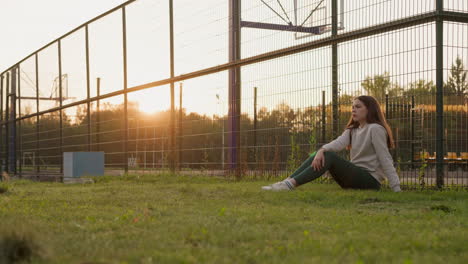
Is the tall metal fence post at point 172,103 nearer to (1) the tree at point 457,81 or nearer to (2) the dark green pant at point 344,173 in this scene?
(2) the dark green pant at point 344,173

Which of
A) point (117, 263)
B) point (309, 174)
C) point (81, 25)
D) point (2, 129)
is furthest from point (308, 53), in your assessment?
point (2, 129)

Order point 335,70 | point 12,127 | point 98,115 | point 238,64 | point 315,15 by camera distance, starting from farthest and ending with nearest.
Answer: point 12,127, point 98,115, point 238,64, point 315,15, point 335,70

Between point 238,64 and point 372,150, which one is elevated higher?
point 238,64

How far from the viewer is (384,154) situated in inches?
215

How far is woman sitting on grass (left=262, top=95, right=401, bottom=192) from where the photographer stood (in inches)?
219

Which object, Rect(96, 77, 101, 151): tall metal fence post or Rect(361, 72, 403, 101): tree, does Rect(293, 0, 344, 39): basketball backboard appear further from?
Rect(96, 77, 101, 151): tall metal fence post

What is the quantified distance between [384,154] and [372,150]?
216 millimetres

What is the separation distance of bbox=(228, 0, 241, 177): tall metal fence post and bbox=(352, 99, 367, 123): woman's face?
9.35 ft

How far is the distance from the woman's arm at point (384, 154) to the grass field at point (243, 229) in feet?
1.59

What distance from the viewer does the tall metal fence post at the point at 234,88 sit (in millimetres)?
8391

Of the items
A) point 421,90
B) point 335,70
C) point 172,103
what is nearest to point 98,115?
point 172,103

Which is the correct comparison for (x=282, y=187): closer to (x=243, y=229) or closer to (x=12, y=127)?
(x=243, y=229)

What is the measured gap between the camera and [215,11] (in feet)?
29.3

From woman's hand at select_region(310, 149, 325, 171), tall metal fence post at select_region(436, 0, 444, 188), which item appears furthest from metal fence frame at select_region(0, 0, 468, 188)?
woman's hand at select_region(310, 149, 325, 171)
